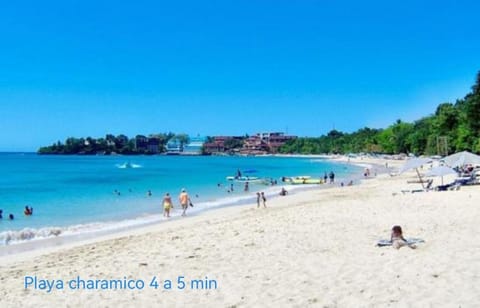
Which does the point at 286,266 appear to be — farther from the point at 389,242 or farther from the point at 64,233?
the point at 64,233

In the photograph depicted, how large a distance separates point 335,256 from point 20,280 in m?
6.50

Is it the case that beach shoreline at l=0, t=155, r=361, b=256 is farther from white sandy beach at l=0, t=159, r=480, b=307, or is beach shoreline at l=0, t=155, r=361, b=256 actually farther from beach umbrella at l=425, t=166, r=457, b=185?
beach umbrella at l=425, t=166, r=457, b=185

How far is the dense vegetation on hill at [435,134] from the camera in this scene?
51.7 m

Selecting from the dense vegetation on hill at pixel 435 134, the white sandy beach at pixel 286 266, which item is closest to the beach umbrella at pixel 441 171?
the white sandy beach at pixel 286 266

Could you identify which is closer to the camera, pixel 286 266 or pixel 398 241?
pixel 286 266

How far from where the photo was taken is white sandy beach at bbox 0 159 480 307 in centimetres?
737

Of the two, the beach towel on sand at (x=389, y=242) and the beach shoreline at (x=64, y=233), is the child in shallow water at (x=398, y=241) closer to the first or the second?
the beach towel on sand at (x=389, y=242)

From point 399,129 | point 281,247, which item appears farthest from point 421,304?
point 399,129

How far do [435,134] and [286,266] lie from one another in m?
89.8

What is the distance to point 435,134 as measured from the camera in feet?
300

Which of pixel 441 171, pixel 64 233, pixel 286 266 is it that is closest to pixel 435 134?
pixel 441 171

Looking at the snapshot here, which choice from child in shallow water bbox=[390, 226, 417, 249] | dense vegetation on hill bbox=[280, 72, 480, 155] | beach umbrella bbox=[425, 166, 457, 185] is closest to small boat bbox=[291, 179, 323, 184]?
dense vegetation on hill bbox=[280, 72, 480, 155]

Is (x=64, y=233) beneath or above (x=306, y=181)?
above

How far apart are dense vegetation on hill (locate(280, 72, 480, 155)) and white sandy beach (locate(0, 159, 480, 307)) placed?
118 ft
